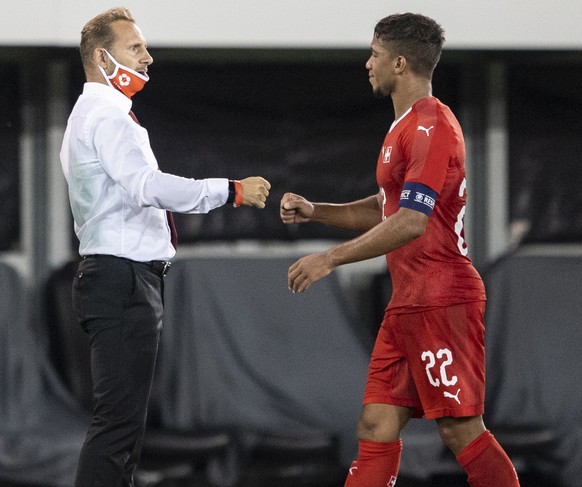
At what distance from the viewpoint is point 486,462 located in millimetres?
3266

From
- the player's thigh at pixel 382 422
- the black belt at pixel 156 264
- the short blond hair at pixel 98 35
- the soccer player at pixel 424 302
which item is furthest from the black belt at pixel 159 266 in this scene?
the player's thigh at pixel 382 422

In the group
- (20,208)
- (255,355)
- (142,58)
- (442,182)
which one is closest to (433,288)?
(442,182)

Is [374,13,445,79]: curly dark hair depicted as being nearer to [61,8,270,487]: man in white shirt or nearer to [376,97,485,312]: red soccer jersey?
[376,97,485,312]: red soccer jersey

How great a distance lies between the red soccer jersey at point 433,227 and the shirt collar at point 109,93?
783 millimetres

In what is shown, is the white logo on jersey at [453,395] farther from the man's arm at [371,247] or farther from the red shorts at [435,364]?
the man's arm at [371,247]

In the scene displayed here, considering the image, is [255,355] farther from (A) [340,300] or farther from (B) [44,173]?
(B) [44,173]

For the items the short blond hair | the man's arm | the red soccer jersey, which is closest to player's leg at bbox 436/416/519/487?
the red soccer jersey

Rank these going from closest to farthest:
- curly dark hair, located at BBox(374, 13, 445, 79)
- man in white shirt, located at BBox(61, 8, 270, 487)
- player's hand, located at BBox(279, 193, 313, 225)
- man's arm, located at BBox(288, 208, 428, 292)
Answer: man's arm, located at BBox(288, 208, 428, 292)
man in white shirt, located at BBox(61, 8, 270, 487)
curly dark hair, located at BBox(374, 13, 445, 79)
player's hand, located at BBox(279, 193, 313, 225)

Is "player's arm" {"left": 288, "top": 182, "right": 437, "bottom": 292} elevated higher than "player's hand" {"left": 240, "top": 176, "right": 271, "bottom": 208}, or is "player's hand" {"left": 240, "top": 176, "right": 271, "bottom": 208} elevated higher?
"player's hand" {"left": 240, "top": 176, "right": 271, "bottom": 208}

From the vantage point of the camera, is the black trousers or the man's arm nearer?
the man's arm

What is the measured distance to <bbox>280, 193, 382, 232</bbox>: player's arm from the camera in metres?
3.53

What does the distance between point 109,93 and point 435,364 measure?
1.24m

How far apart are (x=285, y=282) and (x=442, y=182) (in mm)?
2308

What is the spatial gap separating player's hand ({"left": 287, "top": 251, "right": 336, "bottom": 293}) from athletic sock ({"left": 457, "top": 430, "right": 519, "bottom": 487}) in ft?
A: 2.17
